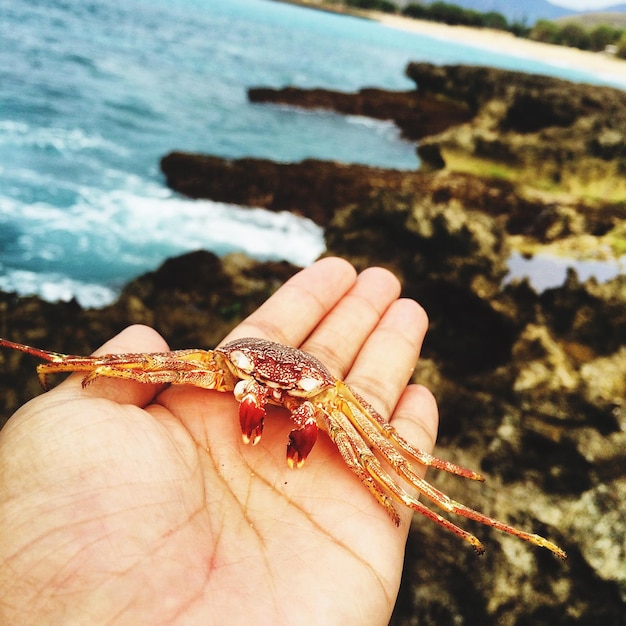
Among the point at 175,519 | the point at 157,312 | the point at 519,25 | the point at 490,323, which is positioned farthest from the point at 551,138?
the point at 519,25

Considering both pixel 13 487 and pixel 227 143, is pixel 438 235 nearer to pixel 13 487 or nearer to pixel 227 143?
pixel 13 487

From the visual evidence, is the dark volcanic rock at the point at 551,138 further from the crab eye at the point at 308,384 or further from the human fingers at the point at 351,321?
the crab eye at the point at 308,384

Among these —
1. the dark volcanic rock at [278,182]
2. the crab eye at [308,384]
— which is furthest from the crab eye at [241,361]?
the dark volcanic rock at [278,182]

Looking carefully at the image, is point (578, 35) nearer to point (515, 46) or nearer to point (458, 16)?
point (515, 46)

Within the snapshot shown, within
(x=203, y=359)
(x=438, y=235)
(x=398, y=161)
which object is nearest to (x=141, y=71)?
(x=398, y=161)

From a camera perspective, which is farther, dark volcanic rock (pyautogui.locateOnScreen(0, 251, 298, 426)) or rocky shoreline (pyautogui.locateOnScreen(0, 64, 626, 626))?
dark volcanic rock (pyautogui.locateOnScreen(0, 251, 298, 426))

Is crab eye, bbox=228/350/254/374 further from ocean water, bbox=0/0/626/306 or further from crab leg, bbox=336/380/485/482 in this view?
ocean water, bbox=0/0/626/306

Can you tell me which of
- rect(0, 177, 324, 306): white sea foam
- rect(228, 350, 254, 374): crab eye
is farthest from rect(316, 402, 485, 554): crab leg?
rect(0, 177, 324, 306): white sea foam

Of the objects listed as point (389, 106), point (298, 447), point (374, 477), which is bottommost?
point (389, 106)
